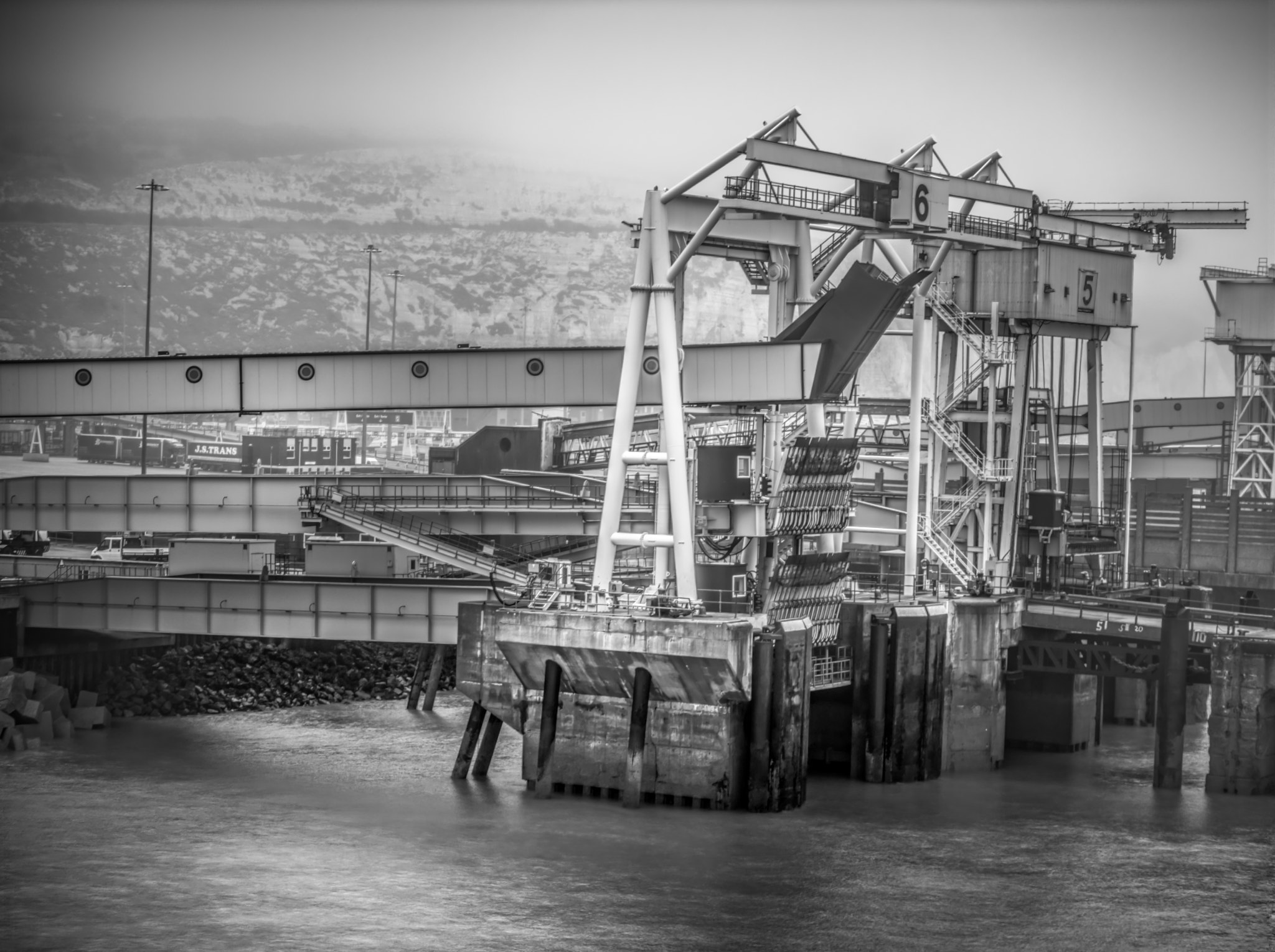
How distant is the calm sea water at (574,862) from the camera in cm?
4269

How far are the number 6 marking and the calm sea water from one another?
18.7 meters

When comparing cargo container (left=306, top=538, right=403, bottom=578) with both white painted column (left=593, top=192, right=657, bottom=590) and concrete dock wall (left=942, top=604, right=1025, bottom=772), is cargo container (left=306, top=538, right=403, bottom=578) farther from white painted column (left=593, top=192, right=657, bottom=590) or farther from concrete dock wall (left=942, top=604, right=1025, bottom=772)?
concrete dock wall (left=942, top=604, right=1025, bottom=772)

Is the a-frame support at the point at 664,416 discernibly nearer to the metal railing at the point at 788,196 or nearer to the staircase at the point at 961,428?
the metal railing at the point at 788,196

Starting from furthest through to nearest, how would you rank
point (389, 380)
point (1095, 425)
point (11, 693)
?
point (1095, 425)
point (11, 693)
point (389, 380)

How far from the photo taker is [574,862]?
48.0 metres

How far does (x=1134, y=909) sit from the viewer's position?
45.8m

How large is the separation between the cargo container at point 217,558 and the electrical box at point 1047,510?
2975 centimetres

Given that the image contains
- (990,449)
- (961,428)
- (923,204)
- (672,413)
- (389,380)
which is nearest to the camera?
(672,413)

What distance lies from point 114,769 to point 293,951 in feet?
69.7

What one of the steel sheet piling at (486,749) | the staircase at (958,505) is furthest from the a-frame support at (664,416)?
the staircase at (958,505)

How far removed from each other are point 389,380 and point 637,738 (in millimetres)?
15357

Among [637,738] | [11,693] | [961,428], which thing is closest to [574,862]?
[637,738]

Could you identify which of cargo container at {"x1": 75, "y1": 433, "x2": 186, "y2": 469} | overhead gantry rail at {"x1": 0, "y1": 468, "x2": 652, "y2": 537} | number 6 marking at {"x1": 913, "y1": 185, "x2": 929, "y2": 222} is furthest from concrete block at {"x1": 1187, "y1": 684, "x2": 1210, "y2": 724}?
cargo container at {"x1": 75, "y1": 433, "x2": 186, "y2": 469}

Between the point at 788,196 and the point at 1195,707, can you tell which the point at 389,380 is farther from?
the point at 1195,707
